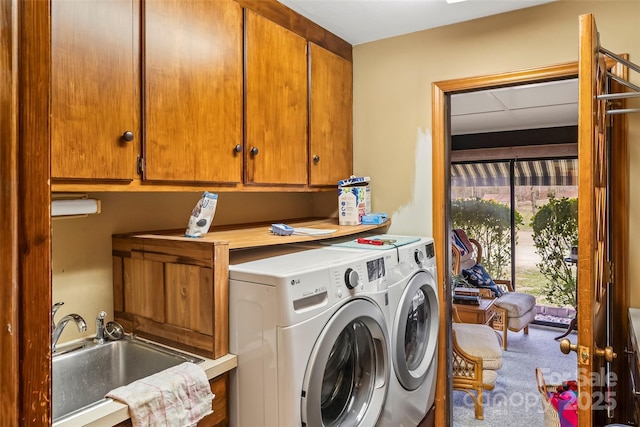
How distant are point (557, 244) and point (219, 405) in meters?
4.64

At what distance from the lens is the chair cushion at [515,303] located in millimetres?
4227

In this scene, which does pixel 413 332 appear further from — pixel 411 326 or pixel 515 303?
pixel 515 303

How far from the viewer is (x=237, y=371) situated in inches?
57.6

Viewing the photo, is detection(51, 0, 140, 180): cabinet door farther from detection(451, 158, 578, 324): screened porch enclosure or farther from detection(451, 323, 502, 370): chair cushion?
detection(451, 158, 578, 324): screened porch enclosure

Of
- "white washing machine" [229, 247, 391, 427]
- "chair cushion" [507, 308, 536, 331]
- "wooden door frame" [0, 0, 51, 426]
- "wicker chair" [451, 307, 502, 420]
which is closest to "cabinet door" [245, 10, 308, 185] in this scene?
"white washing machine" [229, 247, 391, 427]

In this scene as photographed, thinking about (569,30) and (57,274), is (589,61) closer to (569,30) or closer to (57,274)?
(569,30)

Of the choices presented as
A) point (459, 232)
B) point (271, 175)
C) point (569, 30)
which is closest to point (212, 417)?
point (271, 175)

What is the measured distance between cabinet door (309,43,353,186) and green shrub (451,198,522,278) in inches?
121

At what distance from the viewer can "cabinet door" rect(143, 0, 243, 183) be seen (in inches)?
55.7

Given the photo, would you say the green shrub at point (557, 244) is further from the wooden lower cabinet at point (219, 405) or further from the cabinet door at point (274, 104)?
the wooden lower cabinet at point (219, 405)

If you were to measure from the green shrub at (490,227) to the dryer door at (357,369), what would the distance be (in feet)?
12.3

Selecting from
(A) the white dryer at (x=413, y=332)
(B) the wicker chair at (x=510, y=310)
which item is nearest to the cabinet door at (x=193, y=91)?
(A) the white dryer at (x=413, y=332)

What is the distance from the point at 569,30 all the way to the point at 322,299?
1.75 metres

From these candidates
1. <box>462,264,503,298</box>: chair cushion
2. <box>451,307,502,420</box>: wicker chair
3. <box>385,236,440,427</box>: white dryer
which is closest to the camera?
<box>385,236,440,427</box>: white dryer
